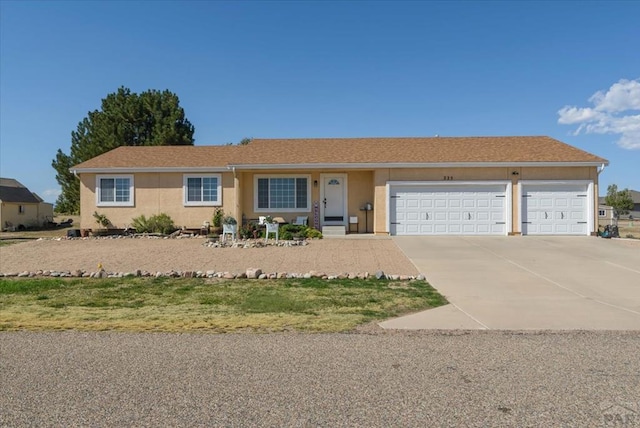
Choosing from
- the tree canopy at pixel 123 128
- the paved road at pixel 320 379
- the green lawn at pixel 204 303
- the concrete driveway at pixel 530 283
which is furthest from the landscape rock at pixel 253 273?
the tree canopy at pixel 123 128

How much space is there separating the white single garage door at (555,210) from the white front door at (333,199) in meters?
7.43

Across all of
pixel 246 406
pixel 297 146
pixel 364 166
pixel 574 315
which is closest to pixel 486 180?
pixel 364 166

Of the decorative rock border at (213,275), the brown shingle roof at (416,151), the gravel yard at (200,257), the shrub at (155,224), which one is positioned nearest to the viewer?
the decorative rock border at (213,275)

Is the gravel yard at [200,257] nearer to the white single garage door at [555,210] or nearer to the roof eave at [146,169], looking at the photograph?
the roof eave at [146,169]

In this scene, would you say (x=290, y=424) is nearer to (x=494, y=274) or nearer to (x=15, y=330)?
(x=15, y=330)

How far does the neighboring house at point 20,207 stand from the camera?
32.7 metres

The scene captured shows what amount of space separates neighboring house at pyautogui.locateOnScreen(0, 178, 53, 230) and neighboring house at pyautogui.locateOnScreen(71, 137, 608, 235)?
1687cm

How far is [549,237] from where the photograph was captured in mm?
17141

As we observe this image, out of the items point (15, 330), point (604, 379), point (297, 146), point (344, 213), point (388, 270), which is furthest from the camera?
point (297, 146)

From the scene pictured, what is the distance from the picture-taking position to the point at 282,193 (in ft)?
64.3

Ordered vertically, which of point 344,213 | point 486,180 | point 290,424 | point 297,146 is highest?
point 297,146

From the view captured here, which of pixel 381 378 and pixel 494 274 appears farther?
pixel 494 274

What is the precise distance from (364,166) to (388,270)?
8.36 metres

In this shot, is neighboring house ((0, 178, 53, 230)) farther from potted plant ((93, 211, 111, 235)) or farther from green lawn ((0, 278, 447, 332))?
green lawn ((0, 278, 447, 332))
